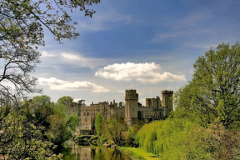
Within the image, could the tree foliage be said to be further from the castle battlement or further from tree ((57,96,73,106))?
tree ((57,96,73,106))

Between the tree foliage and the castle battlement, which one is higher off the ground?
the castle battlement

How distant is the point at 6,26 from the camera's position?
5.22 m

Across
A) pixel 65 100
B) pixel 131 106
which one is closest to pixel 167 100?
pixel 131 106

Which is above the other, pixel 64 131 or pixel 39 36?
pixel 39 36

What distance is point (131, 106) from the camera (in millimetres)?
56781

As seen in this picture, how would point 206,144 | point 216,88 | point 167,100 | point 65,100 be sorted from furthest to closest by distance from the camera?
point 65,100, point 167,100, point 216,88, point 206,144

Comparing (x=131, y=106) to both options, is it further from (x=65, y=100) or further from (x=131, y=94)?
(x=65, y=100)

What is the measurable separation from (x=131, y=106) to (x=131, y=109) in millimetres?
724

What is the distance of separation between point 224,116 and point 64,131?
24811 millimetres

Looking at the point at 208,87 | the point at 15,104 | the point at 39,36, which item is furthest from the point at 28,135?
the point at 208,87

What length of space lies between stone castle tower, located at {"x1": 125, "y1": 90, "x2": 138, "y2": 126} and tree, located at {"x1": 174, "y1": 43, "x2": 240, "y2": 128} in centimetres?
3823

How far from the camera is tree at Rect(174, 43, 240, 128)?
51.8ft

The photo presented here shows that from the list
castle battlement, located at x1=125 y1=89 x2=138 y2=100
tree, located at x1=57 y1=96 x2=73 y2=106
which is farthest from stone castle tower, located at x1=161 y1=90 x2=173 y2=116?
tree, located at x1=57 y1=96 x2=73 y2=106

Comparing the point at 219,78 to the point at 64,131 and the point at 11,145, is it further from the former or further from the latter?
the point at 64,131
